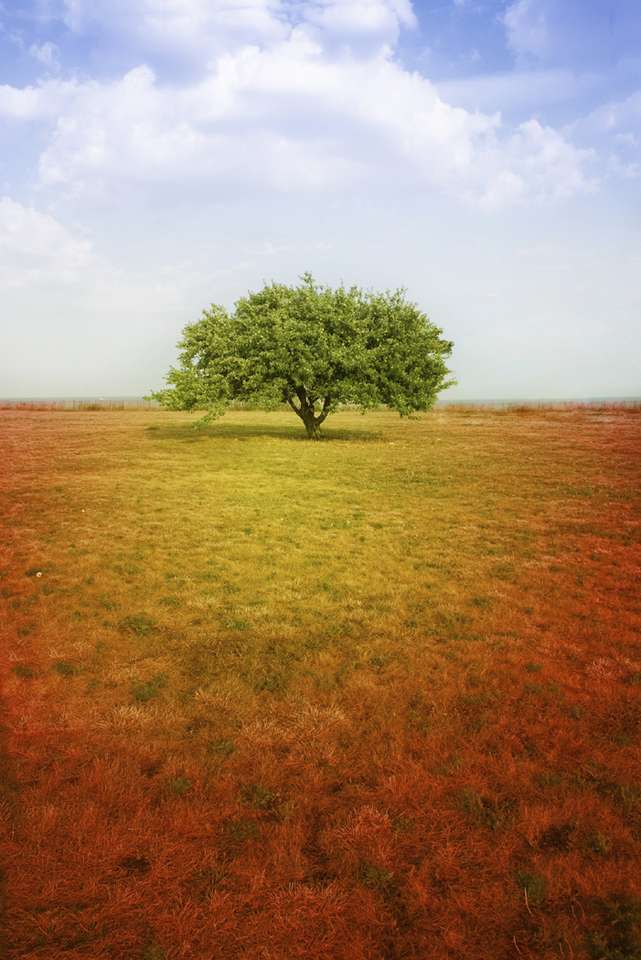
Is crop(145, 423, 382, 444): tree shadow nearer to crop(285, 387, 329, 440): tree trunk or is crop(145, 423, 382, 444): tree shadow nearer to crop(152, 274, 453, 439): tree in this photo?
crop(285, 387, 329, 440): tree trunk

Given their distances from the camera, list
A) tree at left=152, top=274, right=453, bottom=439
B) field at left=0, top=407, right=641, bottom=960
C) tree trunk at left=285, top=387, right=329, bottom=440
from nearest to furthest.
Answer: field at left=0, top=407, right=641, bottom=960, tree at left=152, top=274, right=453, bottom=439, tree trunk at left=285, top=387, right=329, bottom=440

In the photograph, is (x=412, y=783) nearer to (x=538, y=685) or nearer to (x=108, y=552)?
(x=538, y=685)

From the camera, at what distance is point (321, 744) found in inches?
247

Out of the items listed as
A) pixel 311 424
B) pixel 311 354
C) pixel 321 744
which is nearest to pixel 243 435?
pixel 311 424

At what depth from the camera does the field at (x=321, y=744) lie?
420cm

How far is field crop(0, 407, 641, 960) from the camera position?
4.20 metres

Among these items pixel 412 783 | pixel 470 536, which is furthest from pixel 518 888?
pixel 470 536

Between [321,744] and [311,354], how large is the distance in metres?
28.9

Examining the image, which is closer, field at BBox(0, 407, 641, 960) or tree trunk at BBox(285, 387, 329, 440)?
field at BBox(0, 407, 641, 960)

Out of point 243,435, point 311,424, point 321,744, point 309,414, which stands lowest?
point 321,744

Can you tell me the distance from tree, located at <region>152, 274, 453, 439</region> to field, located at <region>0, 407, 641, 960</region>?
19.6m

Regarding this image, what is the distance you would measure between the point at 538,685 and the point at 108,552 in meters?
10.7

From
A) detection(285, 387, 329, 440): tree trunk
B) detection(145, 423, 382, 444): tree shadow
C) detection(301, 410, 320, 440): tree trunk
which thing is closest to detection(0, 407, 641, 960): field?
detection(285, 387, 329, 440): tree trunk

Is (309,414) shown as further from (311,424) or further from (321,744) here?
(321,744)
